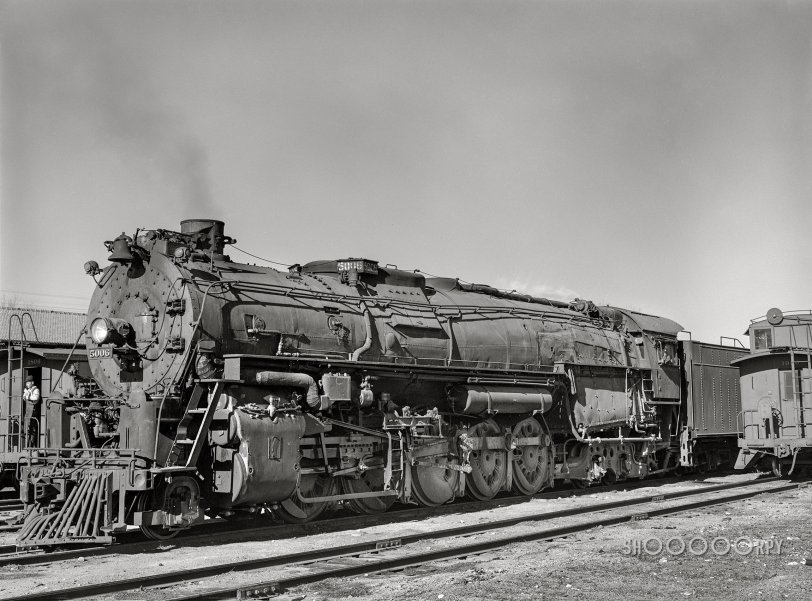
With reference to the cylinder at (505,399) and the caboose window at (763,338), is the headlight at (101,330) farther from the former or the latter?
the caboose window at (763,338)

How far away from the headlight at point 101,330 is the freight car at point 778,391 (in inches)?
571

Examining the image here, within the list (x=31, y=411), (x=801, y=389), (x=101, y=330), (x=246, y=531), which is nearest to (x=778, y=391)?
(x=801, y=389)

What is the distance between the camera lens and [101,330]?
12570mm

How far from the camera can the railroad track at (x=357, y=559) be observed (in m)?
8.27

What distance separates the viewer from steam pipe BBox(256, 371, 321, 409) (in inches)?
483

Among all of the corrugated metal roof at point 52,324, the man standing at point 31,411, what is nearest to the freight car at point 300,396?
the man standing at point 31,411

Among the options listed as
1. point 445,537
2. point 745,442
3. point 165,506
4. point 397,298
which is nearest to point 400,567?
point 445,537

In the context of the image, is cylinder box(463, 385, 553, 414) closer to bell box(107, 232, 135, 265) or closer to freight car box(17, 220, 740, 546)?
freight car box(17, 220, 740, 546)

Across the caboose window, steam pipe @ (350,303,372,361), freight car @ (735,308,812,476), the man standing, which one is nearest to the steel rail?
steam pipe @ (350,303,372,361)

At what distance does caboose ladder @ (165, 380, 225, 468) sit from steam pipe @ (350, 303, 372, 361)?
260 centimetres

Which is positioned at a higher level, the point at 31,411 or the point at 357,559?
the point at 31,411

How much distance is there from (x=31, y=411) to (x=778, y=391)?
16255mm

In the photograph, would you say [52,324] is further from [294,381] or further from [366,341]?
[294,381]

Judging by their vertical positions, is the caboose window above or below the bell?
below
